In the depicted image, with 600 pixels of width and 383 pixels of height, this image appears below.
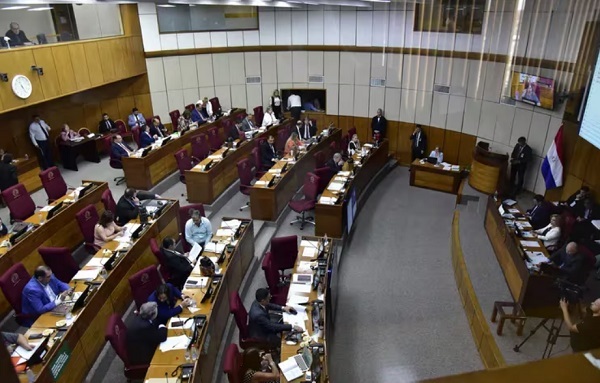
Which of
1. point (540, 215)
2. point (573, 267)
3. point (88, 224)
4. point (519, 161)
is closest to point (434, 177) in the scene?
point (519, 161)

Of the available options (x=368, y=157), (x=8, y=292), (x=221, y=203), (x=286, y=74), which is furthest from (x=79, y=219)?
(x=286, y=74)

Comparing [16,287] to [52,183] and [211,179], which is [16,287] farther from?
[211,179]

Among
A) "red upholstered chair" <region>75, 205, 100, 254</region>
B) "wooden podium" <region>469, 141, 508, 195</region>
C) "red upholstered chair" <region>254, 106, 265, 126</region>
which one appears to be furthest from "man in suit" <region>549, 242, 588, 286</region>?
"red upholstered chair" <region>254, 106, 265, 126</region>

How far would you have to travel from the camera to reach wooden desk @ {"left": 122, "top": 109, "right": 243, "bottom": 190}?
31.5 feet

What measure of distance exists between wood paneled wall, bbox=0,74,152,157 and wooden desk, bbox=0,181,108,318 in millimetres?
3408

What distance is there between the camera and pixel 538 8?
9398mm

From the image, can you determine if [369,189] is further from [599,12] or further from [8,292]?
[8,292]

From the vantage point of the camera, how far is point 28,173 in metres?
10.1

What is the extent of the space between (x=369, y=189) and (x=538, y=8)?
17.9 ft

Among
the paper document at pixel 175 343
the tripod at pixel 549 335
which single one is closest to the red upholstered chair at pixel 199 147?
the paper document at pixel 175 343

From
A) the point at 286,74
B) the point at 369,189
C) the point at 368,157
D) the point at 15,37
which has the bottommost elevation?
the point at 369,189

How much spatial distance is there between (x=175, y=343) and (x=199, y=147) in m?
6.57

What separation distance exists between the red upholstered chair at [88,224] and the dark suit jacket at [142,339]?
256 cm

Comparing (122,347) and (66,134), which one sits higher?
(66,134)
